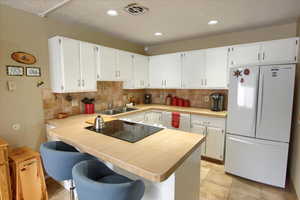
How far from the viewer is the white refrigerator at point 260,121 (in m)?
2.12

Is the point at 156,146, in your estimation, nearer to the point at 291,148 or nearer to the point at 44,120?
the point at 44,120

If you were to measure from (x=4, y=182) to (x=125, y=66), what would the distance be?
102 inches

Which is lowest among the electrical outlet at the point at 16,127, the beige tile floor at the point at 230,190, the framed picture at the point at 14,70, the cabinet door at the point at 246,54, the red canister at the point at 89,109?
the beige tile floor at the point at 230,190

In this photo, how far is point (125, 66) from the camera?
132 inches

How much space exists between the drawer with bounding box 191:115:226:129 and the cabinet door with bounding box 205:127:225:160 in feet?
0.29

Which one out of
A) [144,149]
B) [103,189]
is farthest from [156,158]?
[103,189]

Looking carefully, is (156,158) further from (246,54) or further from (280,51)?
(280,51)

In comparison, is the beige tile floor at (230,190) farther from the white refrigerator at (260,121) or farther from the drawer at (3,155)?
the drawer at (3,155)

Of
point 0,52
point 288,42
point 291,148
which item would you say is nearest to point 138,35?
point 0,52

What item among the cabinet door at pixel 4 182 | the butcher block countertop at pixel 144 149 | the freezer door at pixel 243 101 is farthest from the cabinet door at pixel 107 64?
the freezer door at pixel 243 101

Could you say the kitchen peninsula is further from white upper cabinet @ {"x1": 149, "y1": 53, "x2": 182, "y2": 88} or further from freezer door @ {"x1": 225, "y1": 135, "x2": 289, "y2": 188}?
white upper cabinet @ {"x1": 149, "y1": 53, "x2": 182, "y2": 88}

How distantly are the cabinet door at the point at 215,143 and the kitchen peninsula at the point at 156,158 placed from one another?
4.93 ft

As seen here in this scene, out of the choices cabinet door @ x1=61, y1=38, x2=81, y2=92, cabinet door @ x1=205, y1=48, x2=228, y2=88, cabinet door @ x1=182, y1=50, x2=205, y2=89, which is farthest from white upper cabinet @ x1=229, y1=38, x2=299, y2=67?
cabinet door @ x1=61, y1=38, x2=81, y2=92

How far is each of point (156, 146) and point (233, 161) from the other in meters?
1.89
